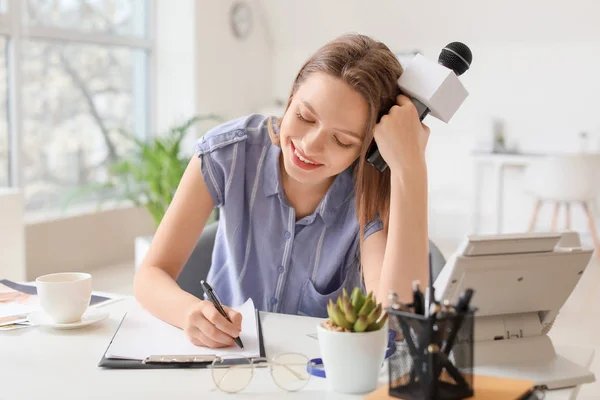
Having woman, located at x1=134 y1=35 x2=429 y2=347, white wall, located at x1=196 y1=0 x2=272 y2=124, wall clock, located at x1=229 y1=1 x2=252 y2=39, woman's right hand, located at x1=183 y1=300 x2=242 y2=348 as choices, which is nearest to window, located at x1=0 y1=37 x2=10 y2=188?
white wall, located at x1=196 y1=0 x2=272 y2=124

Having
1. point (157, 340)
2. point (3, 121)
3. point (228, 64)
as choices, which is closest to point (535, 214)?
point (228, 64)

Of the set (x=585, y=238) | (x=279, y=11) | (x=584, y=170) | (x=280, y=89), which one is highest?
(x=279, y=11)

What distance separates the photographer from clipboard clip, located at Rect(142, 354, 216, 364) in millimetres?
1146

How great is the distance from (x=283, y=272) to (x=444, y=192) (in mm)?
5047

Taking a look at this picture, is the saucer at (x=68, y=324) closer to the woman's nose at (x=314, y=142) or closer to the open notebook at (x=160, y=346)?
the open notebook at (x=160, y=346)

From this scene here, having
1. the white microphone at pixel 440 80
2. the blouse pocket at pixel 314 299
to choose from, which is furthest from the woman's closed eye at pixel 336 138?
the blouse pocket at pixel 314 299

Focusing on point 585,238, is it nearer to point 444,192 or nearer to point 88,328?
point 444,192

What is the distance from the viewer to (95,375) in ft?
3.61

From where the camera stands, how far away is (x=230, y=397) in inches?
40.4

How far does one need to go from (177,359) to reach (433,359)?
1.38 feet

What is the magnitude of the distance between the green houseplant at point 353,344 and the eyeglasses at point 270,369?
0.06 m

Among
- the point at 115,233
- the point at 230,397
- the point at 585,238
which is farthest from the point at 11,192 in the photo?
the point at 585,238

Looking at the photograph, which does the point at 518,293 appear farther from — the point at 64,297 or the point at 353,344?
the point at 64,297

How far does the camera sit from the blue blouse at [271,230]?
5.29 feet
